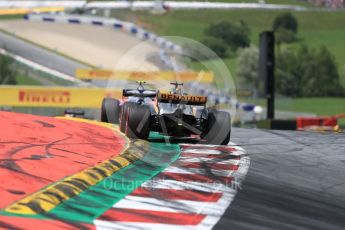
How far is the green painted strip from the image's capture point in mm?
6516

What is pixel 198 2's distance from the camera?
12131cm

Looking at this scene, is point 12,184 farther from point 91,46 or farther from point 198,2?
point 198,2

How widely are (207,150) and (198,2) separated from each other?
110533 mm

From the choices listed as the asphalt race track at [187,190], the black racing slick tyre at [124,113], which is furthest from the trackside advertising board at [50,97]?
the asphalt race track at [187,190]

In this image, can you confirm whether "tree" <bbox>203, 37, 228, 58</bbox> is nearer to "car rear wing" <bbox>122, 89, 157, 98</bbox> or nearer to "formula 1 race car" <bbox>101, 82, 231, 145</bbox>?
"car rear wing" <bbox>122, 89, 157, 98</bbox>

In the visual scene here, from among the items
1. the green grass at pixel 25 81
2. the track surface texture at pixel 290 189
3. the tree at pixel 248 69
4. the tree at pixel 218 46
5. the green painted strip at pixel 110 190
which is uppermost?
the tree at pixel 218 46

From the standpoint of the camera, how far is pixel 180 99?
1347 cm

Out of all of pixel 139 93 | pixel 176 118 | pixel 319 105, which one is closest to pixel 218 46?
pixel 319 105

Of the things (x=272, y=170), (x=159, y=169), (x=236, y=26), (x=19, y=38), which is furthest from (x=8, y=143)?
(x=236, y=26)

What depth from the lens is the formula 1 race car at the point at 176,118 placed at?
13.4m

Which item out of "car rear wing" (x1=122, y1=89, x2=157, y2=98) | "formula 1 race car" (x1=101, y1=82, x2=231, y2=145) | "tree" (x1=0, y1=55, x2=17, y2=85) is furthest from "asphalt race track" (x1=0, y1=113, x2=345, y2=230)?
"tree" (x1=0, y1=55, x2=17, y2=85)

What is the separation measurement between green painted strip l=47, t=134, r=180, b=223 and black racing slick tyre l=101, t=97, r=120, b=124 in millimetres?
4635

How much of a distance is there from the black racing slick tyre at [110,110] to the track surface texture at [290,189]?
3.26 metres

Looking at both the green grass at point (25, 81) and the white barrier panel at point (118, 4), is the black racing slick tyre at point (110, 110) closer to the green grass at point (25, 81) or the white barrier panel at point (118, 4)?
the green grass at point (25, 81)
